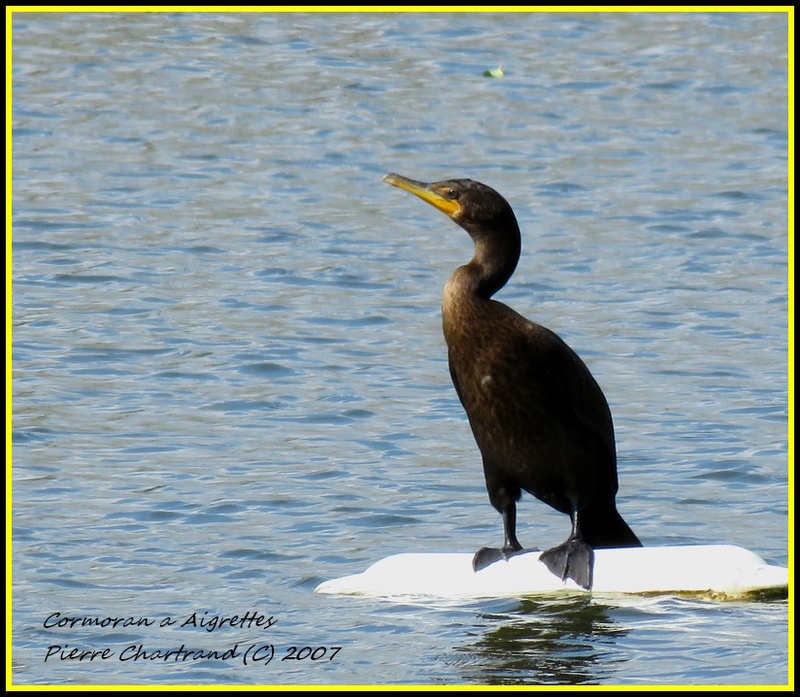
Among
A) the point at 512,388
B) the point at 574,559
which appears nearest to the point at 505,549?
the point at 574,559

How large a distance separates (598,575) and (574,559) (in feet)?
0.33

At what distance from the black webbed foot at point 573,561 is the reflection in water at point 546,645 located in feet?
0.30

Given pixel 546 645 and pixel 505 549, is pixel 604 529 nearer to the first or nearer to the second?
pixel 505 549

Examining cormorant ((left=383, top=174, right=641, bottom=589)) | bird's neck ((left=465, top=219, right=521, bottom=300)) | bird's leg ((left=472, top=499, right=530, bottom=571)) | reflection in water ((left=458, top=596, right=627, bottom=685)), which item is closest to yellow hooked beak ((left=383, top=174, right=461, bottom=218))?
cormorant ((left=383, top=174, right=641, bottom=589))

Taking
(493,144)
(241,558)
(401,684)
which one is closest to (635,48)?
(493,144)

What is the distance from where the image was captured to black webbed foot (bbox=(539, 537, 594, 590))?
6895 millimetres

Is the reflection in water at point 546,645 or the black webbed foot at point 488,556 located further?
the black webbed foot at point 488,556

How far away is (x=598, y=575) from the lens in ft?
22.8

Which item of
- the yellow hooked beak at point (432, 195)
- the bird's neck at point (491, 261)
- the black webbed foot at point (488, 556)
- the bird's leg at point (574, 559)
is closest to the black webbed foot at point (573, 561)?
the bird's leg at point (574, 559)

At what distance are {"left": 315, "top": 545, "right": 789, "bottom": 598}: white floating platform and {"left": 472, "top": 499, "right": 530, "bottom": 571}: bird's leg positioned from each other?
2 centimetres

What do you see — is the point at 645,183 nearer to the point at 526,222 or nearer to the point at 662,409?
the point at 526,222

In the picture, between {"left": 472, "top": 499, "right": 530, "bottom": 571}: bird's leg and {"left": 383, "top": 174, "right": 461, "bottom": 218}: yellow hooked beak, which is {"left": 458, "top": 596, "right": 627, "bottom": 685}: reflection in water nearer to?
{"left": 472, "top": 499, "right": 530, "bottom": 571}: bird's leg

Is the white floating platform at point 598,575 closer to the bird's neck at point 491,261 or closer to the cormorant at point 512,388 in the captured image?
the cormorant at point 512,388

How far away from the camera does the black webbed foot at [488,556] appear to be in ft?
23.1
